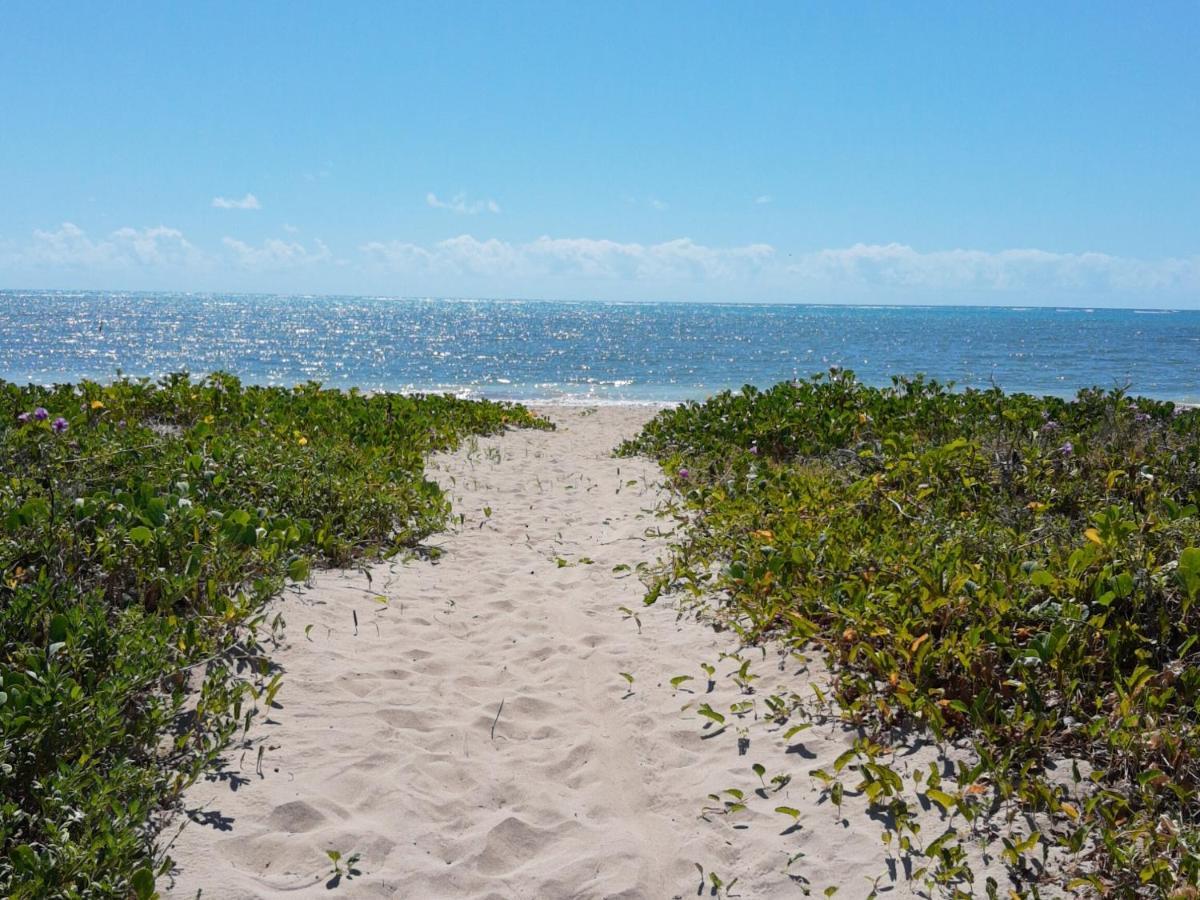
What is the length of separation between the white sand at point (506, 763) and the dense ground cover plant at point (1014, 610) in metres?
0.31

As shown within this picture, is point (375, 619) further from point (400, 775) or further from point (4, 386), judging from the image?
point (4, 386)

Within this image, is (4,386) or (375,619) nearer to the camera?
(375,619)

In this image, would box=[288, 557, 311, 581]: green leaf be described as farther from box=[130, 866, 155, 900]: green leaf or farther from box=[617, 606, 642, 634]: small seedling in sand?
box=[130, 866, 155, 900]: green leaf

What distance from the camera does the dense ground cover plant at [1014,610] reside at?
2889mm

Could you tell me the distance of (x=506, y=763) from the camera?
3607 millimetres

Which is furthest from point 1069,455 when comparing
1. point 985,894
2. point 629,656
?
point 985,894

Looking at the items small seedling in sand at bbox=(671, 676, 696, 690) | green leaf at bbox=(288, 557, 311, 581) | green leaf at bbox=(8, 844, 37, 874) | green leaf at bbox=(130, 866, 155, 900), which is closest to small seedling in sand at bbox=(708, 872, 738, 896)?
small seedling in sand at bbox=(671, 676, 696, 690)

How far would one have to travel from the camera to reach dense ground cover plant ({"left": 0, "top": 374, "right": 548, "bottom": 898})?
104 inches

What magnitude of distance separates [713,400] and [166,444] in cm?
811

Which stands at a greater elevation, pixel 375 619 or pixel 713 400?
pixel 713 400

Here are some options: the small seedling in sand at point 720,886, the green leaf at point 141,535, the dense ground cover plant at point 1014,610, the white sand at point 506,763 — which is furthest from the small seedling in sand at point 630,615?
the green leaf at point 141,535

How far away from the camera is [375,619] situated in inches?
198

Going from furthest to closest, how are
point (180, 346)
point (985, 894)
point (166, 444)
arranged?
1. point (180, 346)
2. point (166, 444)
3. point (985, 894)

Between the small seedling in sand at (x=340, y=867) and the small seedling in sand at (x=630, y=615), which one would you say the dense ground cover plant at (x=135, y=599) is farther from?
the small seedling in sand at (x=630, y=615)
